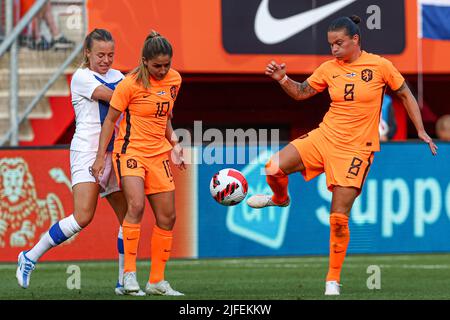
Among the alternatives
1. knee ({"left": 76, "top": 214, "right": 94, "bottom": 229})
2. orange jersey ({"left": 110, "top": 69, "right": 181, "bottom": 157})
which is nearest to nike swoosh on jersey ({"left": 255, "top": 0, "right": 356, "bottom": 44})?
orange jersey ({"left": 110, "top": 69, "right": 181, "bottom": 157})

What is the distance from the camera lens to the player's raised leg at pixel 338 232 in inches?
366

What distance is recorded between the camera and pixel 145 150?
30.4 ft

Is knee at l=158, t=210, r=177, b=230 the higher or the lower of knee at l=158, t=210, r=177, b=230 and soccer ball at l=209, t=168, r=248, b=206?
the lower

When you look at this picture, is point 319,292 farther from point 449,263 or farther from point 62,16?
point 62,16

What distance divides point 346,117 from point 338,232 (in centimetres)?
95

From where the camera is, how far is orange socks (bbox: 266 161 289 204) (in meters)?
9.78

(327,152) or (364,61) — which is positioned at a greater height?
(364,61)

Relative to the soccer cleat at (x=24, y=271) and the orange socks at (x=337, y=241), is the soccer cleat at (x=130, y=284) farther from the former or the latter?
the orange socks at (x=337, y=241)

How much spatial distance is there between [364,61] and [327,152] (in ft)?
2.64

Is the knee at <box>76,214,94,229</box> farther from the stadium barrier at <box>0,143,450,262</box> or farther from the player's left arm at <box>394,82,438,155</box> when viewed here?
the stadium barrier at <box>0,143,450,262</box>

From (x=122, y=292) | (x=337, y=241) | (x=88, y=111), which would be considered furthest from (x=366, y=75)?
(x=122, y=292)

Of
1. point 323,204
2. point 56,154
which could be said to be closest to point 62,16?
point 56,154

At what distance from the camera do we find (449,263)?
1328 cm
